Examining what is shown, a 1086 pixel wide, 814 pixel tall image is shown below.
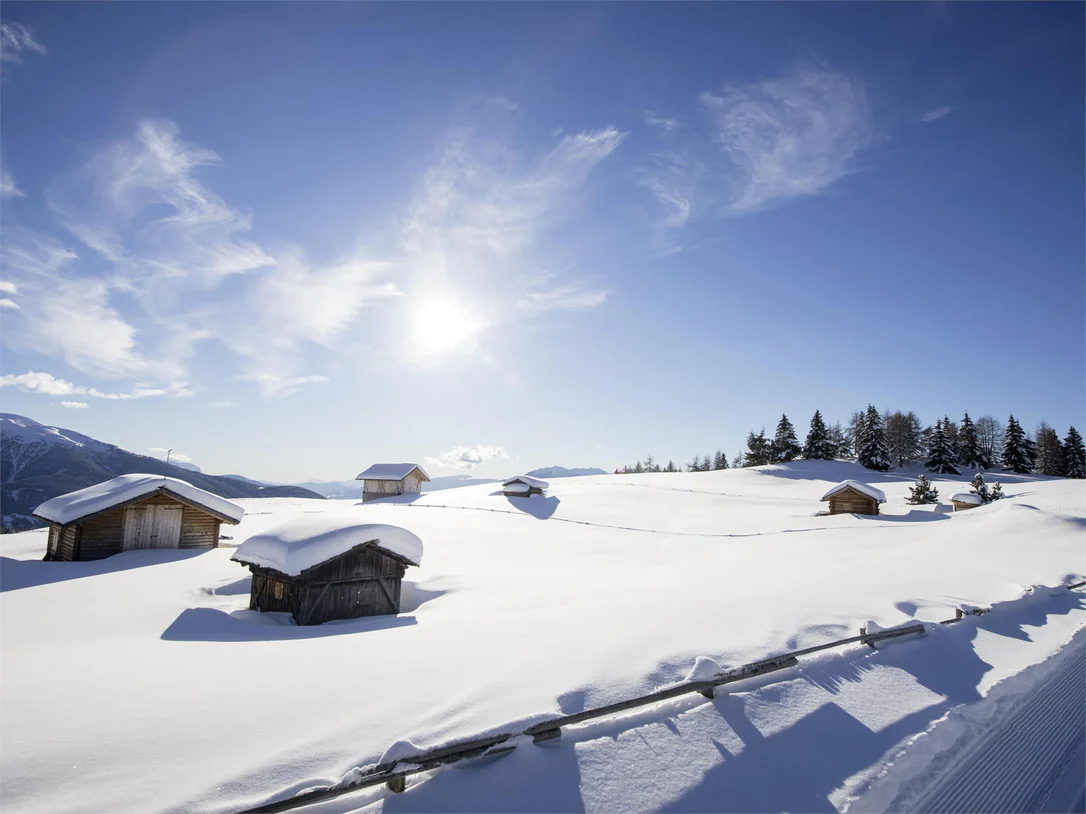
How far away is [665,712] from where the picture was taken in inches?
277

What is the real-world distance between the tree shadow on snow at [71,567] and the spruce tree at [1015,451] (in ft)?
331

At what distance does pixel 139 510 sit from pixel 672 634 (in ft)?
87.9

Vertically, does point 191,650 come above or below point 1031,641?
above

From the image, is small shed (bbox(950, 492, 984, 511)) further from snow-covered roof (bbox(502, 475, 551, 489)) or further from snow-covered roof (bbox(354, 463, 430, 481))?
snow-covered roof (bbox(354, 463, 430, 481))

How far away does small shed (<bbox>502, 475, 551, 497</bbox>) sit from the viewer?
52.2 meters

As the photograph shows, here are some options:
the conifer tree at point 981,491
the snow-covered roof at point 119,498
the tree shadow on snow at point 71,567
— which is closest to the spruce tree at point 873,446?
the conifer tree at point 981,491

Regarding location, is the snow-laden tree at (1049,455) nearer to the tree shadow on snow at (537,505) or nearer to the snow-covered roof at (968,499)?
the snow-covered roof at (968,499)

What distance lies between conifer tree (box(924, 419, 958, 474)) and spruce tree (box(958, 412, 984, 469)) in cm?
524

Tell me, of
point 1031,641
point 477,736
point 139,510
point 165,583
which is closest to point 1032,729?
point 1031,641

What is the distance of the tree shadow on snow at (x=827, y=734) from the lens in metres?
5.81

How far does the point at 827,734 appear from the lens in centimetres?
718

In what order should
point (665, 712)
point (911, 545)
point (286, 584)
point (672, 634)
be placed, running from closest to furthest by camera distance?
1. point (665, 712)
2. point (672, 634)
3. point (286, 584)
4. point (911, 545)

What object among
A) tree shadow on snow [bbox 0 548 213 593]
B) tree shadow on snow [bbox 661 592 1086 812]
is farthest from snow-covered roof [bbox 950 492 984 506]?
tree shadow on snow [bbox 0 548 213 593]

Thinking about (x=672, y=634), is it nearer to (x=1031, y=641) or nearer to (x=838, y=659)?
(x=838, y=659)
